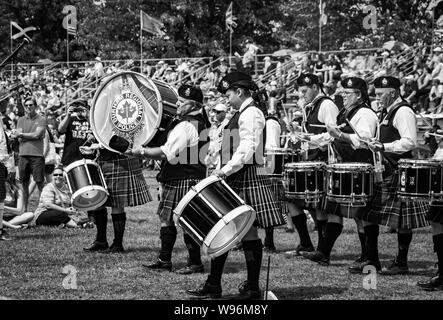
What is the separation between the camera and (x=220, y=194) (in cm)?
559

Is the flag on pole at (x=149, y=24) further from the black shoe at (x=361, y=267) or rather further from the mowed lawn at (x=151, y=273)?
the black shoe at (x=361, y=267)

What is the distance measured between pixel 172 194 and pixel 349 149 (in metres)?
1.71

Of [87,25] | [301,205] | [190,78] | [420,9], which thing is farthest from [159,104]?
[87,25]

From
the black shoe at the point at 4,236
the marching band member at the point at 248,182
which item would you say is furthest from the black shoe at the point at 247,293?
the black shoe at the point at 4,236

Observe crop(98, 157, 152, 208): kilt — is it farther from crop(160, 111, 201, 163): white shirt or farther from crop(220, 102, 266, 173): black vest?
crop(220, 102, 266, 173): black vest

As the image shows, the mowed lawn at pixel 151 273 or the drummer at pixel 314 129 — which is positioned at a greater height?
the drummer at pixel 314 129

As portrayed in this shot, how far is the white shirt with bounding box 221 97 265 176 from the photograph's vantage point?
565cm

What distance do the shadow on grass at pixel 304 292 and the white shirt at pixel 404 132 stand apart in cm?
A: 129

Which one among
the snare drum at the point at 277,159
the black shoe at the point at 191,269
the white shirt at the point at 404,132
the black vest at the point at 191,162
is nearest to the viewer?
the white shirt at the point at 404,132

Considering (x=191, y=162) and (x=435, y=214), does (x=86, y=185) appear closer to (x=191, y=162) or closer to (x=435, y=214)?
(x=191, y=162)

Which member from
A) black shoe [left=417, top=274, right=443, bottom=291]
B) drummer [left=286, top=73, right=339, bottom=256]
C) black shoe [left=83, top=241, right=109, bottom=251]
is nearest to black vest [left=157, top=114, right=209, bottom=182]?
drummer [left=286, top=73, right=339, bottom=256]

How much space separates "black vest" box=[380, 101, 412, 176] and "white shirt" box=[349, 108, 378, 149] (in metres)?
0.09

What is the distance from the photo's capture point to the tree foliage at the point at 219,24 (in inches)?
1136

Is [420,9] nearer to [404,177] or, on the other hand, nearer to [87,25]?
[87,25]
